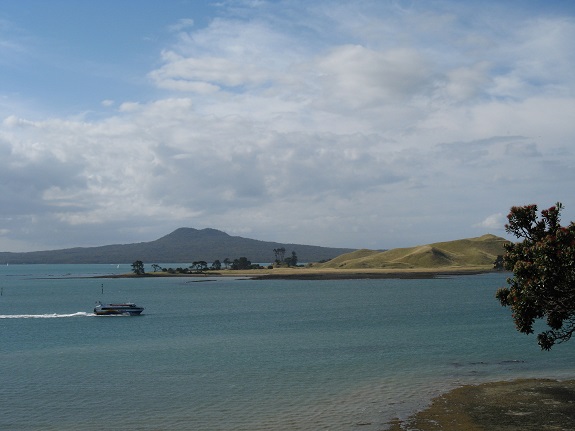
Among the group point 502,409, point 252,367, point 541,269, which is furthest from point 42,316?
point 541,269

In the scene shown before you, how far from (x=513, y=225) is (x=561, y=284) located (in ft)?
13.9

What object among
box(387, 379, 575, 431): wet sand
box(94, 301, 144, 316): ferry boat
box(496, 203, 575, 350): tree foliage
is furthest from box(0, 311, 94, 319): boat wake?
box(496, 203, 575, 350): tree foliage

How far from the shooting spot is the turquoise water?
1294 inches

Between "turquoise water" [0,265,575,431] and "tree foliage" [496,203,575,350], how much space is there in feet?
25.9

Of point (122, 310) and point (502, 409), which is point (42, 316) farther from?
point (502, 409)

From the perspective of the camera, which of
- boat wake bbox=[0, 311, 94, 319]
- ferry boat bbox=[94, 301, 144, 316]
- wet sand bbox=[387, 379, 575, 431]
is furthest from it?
ferry boat bbox=[94, 301, 144, 316]

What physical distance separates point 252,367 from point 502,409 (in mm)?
21190

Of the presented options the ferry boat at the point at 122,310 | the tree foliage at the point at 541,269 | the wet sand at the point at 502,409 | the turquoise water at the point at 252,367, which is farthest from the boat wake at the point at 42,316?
the tree foliage at the point at 541,269

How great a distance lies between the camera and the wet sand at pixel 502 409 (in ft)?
93.9

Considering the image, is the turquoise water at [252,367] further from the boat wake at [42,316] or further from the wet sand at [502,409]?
the boat wake at [42,316]

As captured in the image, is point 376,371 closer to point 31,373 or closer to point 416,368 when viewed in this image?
point 416,368

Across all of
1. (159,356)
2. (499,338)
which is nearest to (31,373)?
(159,356)

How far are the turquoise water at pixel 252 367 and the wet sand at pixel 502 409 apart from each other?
1673mm

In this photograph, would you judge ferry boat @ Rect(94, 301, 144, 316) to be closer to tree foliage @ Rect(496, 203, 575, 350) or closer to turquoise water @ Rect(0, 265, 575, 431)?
turquoise water @ Rect(0, 265, 575, 431)
